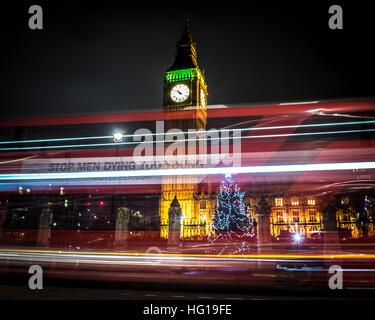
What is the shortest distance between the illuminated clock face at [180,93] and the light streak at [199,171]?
3697 cm

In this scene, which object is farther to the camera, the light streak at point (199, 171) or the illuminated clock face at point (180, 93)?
the illuminated clock face at point (180, 93)

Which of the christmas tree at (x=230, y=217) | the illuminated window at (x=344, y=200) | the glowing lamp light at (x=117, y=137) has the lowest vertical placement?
the christmas tree at (x=230, y=217)

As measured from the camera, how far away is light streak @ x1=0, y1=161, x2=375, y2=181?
4621mm

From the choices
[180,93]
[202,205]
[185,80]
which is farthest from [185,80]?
[202,205]

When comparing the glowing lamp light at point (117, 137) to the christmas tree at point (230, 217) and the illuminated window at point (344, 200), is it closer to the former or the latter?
the illuminated window at point (344, 200)

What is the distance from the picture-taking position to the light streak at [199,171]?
15.2 ft

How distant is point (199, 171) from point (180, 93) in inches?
1531

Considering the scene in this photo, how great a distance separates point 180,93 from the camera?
42.5m

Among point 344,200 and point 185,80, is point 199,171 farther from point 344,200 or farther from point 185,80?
point 185,80

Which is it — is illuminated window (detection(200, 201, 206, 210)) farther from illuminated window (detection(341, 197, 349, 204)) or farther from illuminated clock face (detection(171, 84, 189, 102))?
illuminated window (detection(341, 197, 349, 204))

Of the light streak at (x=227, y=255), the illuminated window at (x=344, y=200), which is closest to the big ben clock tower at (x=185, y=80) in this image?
the illuminated window at (x=344, y=200)

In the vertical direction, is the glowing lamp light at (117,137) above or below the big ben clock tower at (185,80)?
below
